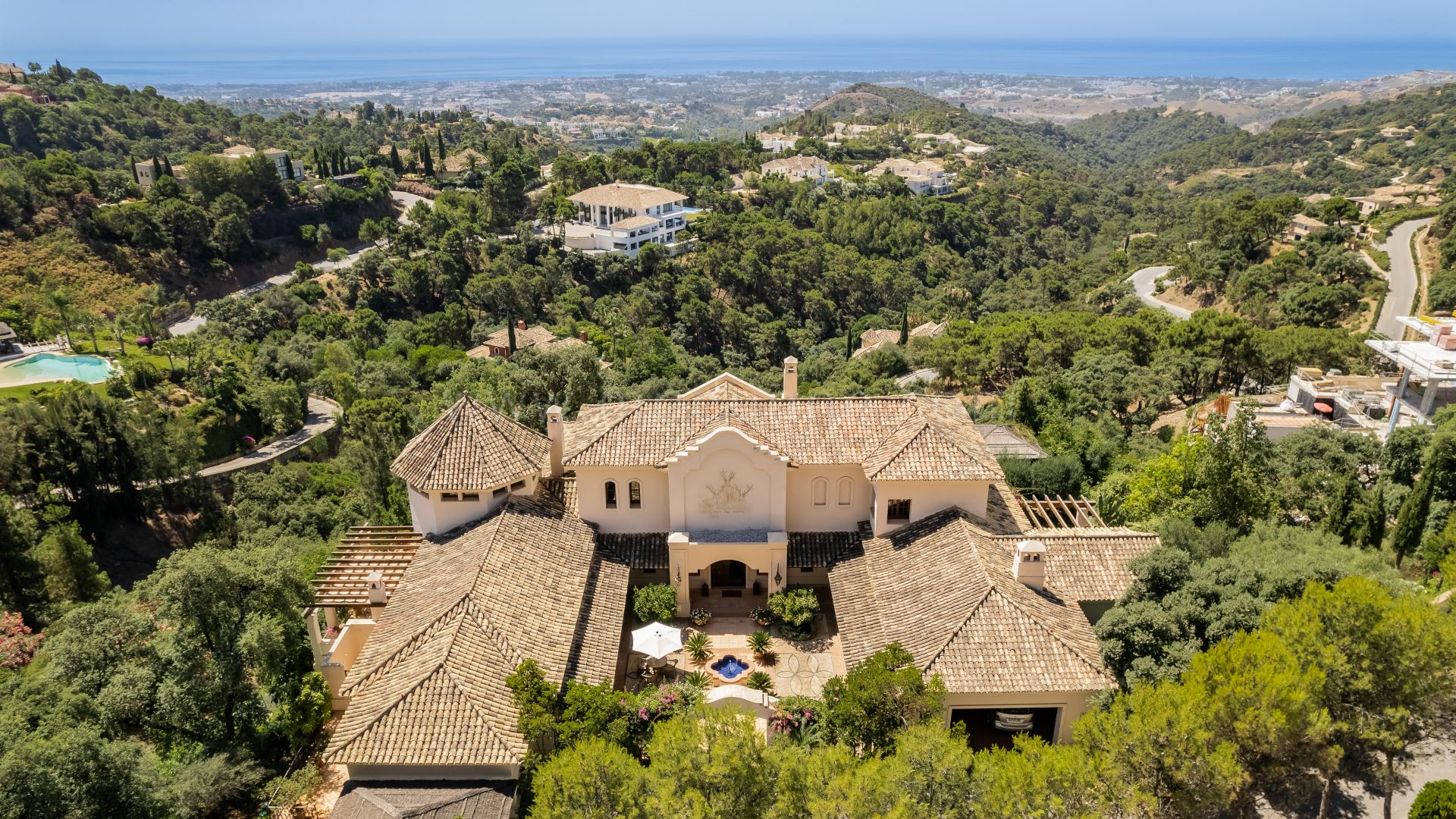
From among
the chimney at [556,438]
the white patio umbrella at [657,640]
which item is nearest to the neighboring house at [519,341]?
the chimney at [556,438]

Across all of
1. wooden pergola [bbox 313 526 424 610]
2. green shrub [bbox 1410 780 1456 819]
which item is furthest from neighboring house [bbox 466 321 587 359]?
green shrub [bbox 1410 780 1456 819]

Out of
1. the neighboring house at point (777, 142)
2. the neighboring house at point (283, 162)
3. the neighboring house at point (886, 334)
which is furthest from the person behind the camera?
the neighboring house at point (777, 142)

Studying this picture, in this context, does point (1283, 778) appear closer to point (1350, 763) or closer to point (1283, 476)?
point (1350, 763)

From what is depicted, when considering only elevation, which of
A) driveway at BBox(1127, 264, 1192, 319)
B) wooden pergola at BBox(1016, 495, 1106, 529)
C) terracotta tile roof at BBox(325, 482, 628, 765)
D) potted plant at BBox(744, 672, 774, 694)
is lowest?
driveway at BBox(1127, 264, 1192, 319)

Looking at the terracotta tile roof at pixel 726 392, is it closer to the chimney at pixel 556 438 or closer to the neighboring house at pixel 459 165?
the chimney at pixel 556 438

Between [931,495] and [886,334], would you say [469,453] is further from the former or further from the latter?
[886,334]

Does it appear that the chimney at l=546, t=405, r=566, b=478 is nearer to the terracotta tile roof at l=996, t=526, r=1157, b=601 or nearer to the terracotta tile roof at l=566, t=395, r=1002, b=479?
the terracotta tile roof at l=566, t=395, r=1002, b=479
